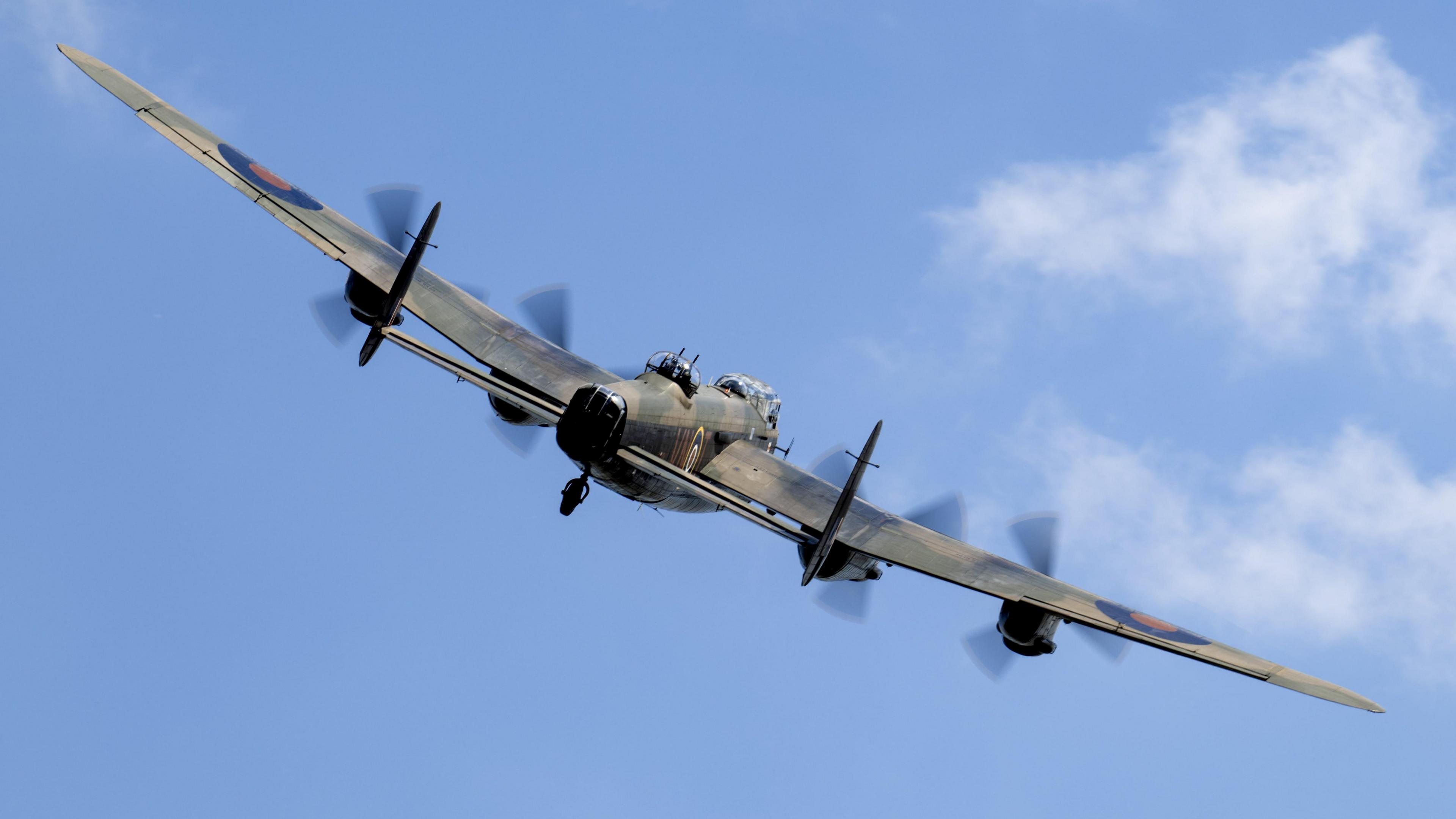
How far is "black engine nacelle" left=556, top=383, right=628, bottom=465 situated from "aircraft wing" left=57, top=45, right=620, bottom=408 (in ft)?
18.3

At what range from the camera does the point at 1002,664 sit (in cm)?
4081

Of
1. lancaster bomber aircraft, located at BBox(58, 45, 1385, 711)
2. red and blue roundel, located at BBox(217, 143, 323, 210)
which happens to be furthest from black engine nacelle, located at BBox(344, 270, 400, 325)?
red and blue roundel, located at BBox(217, 143, 323, 210)

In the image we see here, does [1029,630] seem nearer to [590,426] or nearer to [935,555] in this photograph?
[935,555]

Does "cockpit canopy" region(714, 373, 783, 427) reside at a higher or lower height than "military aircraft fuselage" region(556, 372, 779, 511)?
higher

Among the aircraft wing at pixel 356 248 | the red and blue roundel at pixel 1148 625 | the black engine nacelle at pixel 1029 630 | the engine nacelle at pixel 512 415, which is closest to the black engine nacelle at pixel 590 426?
the aircraft wing at pixel 356 248


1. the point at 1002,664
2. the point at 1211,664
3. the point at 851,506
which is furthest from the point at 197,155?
the point at 1211,664

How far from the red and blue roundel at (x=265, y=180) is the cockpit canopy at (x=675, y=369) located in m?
13.9

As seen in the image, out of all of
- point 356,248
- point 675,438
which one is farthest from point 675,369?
point 356,248

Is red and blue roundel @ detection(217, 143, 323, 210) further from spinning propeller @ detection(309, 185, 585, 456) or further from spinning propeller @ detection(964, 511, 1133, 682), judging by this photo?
spinning propeller @ detection(964, 511, 1133, 682)

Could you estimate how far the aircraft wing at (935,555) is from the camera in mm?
38500

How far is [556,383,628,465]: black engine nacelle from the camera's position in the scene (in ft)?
125

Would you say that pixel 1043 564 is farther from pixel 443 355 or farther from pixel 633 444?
pixel 443 355

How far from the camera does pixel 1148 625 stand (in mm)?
41281

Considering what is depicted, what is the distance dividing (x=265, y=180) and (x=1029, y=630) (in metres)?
29.6
